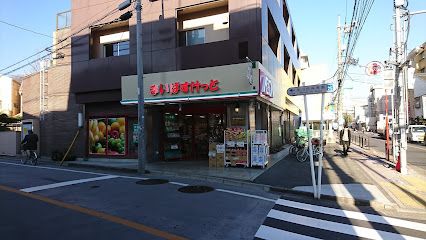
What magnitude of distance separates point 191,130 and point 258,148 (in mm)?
5626

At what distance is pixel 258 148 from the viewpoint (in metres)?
14.3

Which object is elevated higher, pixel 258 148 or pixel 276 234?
pixel 258 148

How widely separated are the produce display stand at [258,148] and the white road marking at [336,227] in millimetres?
6511

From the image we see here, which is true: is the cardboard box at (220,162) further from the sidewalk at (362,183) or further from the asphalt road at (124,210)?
the asphalt road at (124,210)

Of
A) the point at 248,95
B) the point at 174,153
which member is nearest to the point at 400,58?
the point at 248,95

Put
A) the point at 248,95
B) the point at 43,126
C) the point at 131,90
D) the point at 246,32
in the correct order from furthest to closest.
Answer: the point at 43,126
the point at 131,90
the point at 246,32
the point at 248,95

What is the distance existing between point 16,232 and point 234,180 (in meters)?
6.90

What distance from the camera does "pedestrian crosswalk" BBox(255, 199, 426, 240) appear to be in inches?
244

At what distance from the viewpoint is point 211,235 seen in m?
6.07

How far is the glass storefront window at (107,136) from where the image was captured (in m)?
18.5

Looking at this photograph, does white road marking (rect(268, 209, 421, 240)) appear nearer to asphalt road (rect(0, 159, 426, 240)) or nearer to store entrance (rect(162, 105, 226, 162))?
asphalt road (rect(0, 159, 426, 240))

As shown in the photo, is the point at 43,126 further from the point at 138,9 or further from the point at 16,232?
the point at 16,232

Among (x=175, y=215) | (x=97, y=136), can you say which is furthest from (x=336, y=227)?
(x=97, y=136)

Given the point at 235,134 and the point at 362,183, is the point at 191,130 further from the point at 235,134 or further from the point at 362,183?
the point at 362,183
